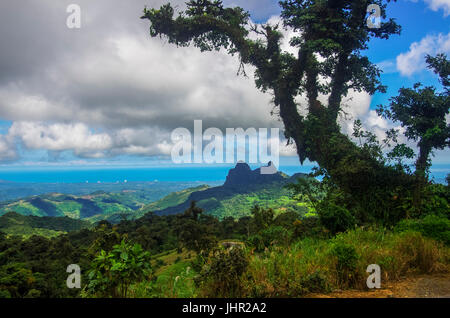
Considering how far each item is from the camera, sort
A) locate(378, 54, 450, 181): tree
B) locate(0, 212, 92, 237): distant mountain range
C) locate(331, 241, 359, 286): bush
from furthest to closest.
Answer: locate(0, 212, 92, 237): distant mountain range < locate(378, 54, 450, 181): tree < locate(331, 241, 359, 286): bush

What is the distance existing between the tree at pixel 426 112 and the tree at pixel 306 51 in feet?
6.84

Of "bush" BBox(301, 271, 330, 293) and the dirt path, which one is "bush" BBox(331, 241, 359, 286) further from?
"bush" BBox(301, 271, 330, 293)

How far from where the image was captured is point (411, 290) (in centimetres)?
440

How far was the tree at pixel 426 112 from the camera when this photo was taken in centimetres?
1423

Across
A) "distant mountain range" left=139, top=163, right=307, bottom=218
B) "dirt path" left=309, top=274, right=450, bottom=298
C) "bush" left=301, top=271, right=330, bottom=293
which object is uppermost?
"bush" left=301, top=271, right=330, bottom=293

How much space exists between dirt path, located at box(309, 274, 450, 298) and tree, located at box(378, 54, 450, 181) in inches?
470

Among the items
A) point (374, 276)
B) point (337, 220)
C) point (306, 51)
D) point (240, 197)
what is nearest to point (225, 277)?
point (374, 276)

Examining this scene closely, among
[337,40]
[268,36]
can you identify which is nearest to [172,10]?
[268,36]

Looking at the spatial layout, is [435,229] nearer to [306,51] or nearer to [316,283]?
[316,283]

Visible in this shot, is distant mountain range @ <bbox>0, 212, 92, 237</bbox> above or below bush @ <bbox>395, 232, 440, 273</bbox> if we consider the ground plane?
below

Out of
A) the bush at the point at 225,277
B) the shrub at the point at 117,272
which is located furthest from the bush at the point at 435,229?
the shrub at the point at 117,272

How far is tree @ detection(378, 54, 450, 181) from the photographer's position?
14.2 metres

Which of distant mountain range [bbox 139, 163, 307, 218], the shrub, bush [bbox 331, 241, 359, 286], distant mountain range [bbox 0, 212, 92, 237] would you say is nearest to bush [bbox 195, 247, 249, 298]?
the shrub
